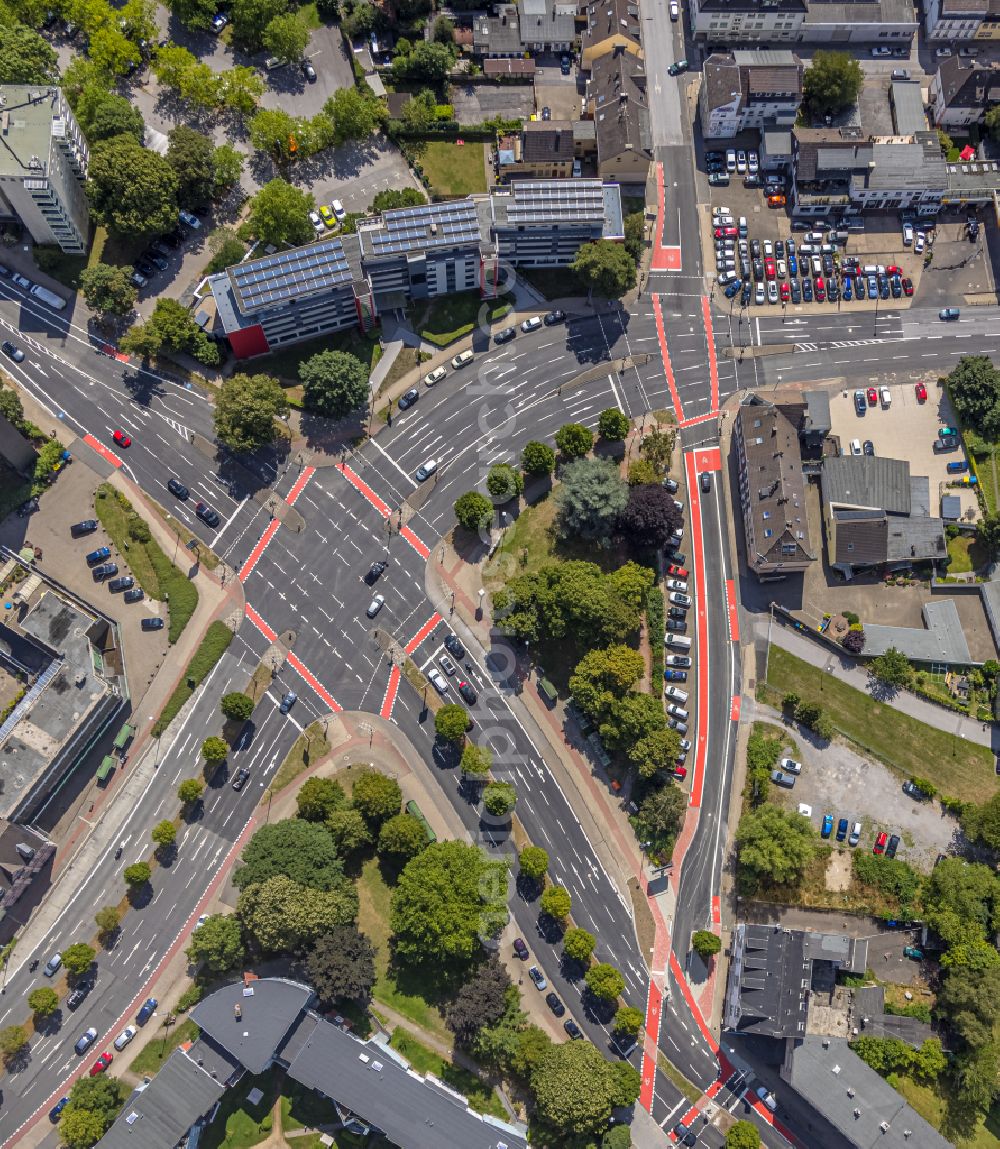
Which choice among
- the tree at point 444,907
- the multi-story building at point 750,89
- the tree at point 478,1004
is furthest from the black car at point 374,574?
the multi-story building at point 750,89

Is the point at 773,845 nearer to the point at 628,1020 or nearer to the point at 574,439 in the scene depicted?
the point at 628,1020

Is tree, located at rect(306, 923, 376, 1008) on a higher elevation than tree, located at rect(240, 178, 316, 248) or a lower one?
lower

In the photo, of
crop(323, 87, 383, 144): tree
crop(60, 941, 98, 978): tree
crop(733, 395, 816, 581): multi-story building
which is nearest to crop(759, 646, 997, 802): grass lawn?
crop(733, 395, 816, 581): multi-story building

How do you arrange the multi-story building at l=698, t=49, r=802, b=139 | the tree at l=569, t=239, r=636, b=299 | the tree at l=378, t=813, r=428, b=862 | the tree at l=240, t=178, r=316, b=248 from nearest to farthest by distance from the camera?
1. the tree at l=378, t=813, r=428, b=862
2. the tree at l=569, t=239, r=636, b=299
3. the tree at l=240, t=178, r=316, b=248
4. the multi-story building at l=698, t=49, r=802, b=139

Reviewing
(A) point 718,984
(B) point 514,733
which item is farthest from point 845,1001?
(B) point 514,733

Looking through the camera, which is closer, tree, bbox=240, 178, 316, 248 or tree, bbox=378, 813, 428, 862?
tree, bbox=378, 813, 428, 862

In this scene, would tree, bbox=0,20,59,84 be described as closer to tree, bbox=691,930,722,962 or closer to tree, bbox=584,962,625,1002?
tree, bbox=584,962,625,1002

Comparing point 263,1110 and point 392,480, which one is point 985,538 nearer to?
point 392,480
